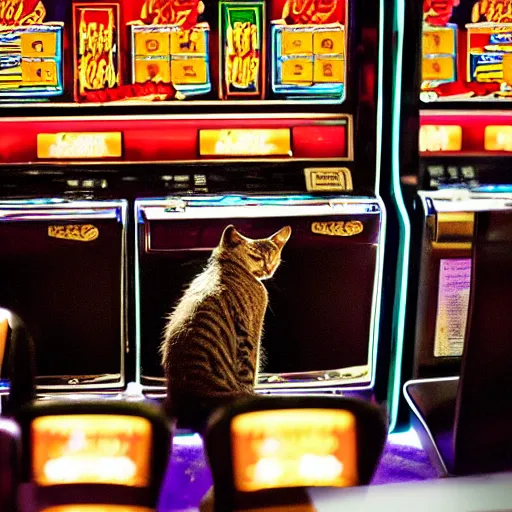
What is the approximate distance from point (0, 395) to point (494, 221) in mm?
1876

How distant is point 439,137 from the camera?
3.13 m

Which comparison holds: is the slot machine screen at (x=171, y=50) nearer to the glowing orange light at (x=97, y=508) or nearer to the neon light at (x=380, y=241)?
the neon light at (x=380, y=241)

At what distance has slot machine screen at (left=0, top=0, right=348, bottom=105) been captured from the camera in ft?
9.34

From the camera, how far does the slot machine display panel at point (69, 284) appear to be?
270cm

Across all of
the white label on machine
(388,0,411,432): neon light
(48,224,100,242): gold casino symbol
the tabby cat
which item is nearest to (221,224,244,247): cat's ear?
the tabby cat

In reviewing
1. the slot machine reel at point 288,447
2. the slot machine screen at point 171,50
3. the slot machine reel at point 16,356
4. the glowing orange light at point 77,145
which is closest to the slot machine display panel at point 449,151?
the slot machine screen at point 171,50

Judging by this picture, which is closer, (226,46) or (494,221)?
(494,221)

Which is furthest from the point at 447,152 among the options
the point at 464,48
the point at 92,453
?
the point at 92,453

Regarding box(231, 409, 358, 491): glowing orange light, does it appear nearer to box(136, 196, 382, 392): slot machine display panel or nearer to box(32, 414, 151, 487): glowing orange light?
box(32, 414, 151, 487): glowing orange light

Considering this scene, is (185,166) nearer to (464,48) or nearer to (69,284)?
(69,284)

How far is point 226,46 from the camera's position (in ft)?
9.56

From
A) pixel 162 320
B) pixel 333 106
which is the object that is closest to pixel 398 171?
pixel 333 106

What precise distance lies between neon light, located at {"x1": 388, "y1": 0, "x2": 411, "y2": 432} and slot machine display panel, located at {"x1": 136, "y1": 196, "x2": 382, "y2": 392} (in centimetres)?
10

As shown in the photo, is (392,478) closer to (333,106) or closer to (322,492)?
(333,106)
